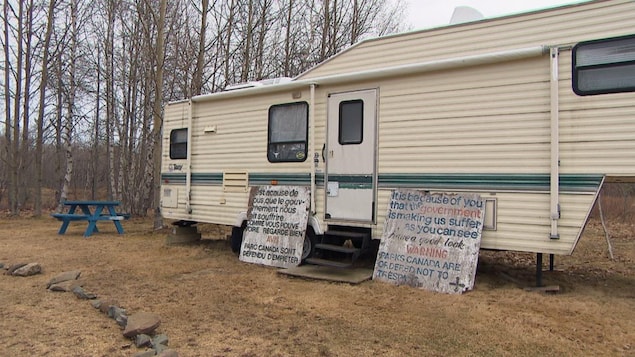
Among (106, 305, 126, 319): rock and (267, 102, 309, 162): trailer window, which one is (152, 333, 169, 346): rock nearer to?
(106, 305, 126, 319): rock

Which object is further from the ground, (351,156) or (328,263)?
(351,156)

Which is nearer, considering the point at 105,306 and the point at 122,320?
the point at 122,320

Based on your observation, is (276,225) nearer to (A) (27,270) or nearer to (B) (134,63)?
(A) (27,270)

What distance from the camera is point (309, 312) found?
4.22m

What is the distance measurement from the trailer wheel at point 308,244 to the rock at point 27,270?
3291 millimetres

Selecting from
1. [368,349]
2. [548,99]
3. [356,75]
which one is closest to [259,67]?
[356,75]

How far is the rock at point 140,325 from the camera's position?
3.45 metres

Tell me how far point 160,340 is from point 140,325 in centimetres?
27

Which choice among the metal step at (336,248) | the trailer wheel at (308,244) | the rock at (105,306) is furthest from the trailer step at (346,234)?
the rock at (105,306)

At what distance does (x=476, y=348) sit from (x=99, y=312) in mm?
3166

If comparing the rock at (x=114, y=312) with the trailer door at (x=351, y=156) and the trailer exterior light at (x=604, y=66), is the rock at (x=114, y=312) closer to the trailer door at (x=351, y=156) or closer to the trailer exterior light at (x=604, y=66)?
the trailer door at (x=351, y=156)

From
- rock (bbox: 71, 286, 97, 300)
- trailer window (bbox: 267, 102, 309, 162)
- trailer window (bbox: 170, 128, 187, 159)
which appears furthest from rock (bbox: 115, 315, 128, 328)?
trailer window (bbox: 170, 128, 187, 159)

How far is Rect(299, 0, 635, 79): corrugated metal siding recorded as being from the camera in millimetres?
4535

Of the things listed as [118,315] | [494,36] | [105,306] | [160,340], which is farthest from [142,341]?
[494,36]
